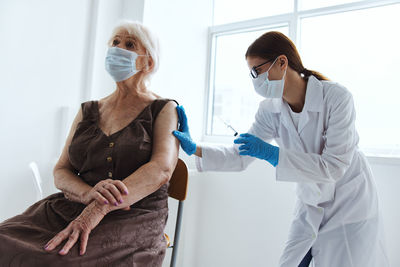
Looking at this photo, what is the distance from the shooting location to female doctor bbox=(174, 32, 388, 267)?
3.82 ft

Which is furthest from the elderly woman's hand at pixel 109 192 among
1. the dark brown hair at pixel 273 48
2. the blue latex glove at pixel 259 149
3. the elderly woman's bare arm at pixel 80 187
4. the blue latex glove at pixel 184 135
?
the dark brown hair at pixel 273 48

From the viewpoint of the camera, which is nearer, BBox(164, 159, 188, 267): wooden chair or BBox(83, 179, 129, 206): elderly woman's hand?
BBox(83, 179, 129, 206): elderly woman's hand

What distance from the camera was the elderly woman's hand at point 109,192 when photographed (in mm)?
979

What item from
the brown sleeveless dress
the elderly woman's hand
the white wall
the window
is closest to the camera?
the brown sleeveless dress

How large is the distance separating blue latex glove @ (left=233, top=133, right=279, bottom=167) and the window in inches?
15.7

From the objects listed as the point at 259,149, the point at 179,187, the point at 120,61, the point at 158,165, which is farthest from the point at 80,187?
the point at 259,149

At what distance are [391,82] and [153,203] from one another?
1.59m

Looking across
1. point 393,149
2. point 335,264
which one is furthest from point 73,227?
point 393,149

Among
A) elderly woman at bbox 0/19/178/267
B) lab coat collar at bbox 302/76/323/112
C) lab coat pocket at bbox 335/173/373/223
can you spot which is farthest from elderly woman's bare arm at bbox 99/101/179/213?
lab coat pocket at bbox 335/173/373/223

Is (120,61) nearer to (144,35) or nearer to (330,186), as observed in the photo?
(144,35)

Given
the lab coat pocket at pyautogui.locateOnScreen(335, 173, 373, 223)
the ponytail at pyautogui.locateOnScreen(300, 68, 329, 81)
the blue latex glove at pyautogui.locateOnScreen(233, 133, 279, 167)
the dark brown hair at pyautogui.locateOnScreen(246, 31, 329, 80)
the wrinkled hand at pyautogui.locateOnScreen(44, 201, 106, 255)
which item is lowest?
the wrinkled hand at pyautogui.locateOnScreen(44, 201, 106, 255)

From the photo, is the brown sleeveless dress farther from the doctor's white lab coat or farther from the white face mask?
the doctor's white lab coat

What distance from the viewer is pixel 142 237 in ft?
3.36

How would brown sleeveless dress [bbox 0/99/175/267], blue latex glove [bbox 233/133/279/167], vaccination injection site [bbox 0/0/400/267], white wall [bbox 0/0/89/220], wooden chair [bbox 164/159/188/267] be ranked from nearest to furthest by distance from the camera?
1. brown sleeveless dress [bbox 0/99/175/267]
2. vaccination injection site [bbox 0/0/400/267]
3. blue latex glove [bbox 233/133/279/167]
4. wooden chair [bbox 164/159/188/267]
5. white wall [bbox 0/0/89/220]
